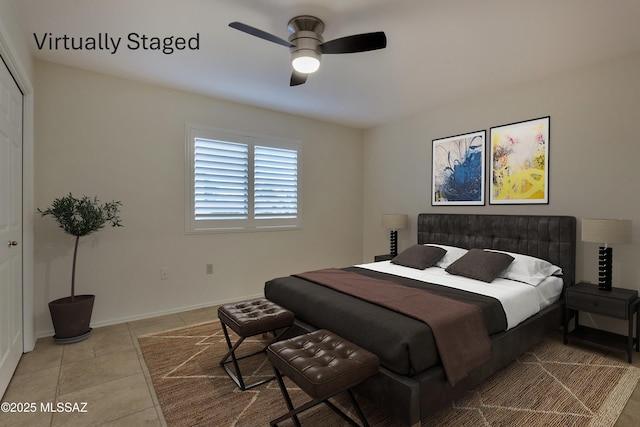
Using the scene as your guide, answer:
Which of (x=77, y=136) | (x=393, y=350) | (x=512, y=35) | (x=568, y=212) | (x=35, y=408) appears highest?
(x=512, y=35)

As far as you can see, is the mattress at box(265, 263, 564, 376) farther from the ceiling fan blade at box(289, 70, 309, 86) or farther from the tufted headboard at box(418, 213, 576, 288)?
the ceiling fan blade at box(289, 70, 309, 86)

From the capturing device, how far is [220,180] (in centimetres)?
420

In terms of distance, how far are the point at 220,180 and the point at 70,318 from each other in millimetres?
2126

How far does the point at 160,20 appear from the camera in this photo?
8.07 ft

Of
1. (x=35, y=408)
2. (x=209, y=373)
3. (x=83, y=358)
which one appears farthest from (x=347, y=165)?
(x=35, y=408)

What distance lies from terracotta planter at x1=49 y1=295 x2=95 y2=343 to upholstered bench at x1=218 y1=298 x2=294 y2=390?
152cm

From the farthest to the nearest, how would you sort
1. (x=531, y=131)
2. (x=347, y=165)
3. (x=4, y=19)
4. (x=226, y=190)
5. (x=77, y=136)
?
1. (x=347, y=165)
2. (x=226, y=190)
3. (x=531, y=131)
4. (x=77, y=136)
5. (x=4, y=19)

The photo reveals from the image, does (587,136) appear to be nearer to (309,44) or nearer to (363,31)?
(363,31)

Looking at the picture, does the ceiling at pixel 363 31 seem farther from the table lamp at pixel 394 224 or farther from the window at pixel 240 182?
the table lamp at pixel 394 224

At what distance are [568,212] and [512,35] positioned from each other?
6.29ft

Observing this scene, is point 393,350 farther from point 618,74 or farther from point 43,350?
point 618,74

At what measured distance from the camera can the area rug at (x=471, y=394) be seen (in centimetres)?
Result: 196

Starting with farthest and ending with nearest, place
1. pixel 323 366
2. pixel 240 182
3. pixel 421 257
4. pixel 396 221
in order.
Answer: pixel 396 221 → pixel 240 182 → pixel 421 257 → pixel 323 366

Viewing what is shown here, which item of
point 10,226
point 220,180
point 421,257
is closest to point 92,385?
point 10,226
